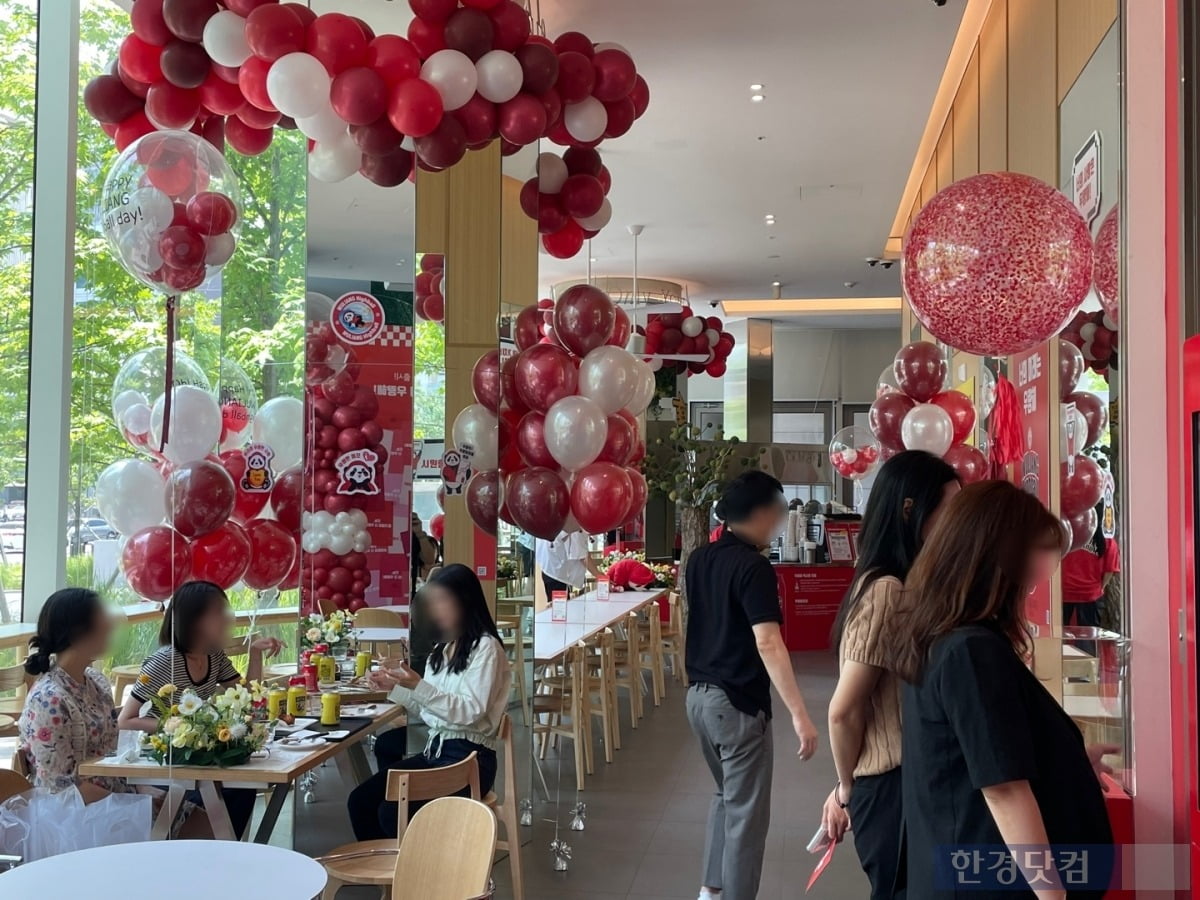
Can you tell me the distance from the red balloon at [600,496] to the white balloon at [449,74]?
164cm

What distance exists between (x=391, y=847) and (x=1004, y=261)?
2.74 metres

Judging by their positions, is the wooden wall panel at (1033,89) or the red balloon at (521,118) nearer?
the red balloon at (521,118)

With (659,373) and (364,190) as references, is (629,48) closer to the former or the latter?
(364,190)

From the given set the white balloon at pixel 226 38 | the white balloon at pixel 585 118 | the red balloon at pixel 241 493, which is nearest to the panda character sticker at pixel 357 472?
the red balloon at pixel 241 493

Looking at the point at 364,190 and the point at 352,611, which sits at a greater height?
the point at 364,190

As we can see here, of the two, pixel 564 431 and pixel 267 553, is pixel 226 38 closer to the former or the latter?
pixel 564 431

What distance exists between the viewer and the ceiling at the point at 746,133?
5.29 m

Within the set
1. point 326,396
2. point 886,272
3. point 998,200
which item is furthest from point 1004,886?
point 886,272

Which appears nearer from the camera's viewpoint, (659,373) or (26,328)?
(26,328)

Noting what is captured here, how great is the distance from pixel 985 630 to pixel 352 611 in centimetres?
441

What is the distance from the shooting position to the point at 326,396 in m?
5.51

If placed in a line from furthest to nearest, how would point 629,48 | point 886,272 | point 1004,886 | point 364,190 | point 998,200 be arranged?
1. point 886,272
2. point 629,48
3. point 364,190
4. point 998,200
5. point 1004,886

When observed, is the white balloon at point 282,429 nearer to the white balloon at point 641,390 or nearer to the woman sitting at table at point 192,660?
the woman sitting at table at point 192,660

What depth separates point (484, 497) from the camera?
4.95 metres
